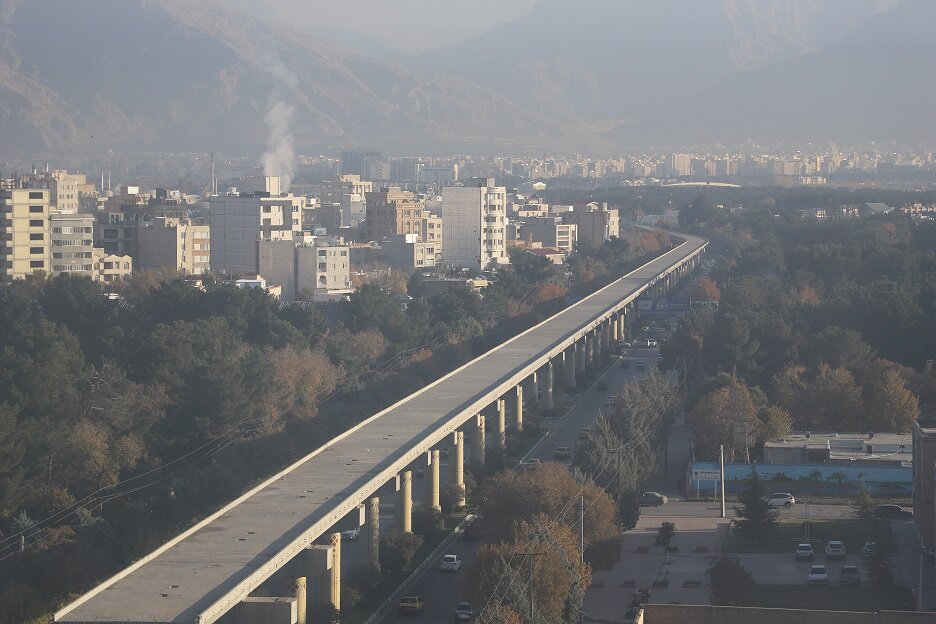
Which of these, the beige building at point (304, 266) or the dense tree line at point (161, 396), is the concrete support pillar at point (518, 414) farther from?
the beige building at point (304, 266)

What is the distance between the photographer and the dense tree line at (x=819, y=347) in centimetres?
1642

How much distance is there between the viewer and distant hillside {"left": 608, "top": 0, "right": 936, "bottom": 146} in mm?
147125

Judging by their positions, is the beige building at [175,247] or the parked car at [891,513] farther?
the beige building at [175,247]

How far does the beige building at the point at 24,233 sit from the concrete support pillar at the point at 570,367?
12.0 meters

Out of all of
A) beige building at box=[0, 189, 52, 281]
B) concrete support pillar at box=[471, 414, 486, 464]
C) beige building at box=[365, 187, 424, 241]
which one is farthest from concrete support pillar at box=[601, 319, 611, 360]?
beige building at box=[365, 187, 424, 241]

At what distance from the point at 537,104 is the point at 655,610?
549 ft

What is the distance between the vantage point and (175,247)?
32.7 metres

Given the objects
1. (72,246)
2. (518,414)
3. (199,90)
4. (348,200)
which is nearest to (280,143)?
(199,90)

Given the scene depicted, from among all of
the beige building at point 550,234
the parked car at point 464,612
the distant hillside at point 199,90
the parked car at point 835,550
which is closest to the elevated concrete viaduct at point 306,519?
the parked car at point 464,612

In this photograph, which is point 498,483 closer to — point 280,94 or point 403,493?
point 403,493

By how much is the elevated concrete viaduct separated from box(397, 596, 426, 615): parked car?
54 cm

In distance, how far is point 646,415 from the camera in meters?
16.5

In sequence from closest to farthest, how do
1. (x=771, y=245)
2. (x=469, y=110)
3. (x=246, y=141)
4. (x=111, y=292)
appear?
(x=111, y=292), (x=771, y=245), (x=246, y=141), (x=469, y=110)

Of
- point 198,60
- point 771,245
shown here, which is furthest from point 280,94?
point 771,245
